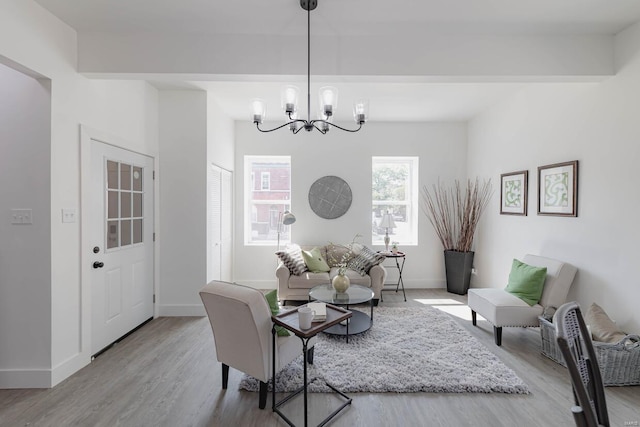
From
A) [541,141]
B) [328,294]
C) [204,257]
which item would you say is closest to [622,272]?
[541,141]

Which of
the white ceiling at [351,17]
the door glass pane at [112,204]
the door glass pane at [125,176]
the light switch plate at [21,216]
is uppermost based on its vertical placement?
the white ceiling at [351,17]

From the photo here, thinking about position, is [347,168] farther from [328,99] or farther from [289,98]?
[289,98]

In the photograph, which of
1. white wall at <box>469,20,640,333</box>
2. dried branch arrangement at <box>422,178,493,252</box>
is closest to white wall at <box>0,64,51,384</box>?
white wall at <box>469,20,640,333</box>

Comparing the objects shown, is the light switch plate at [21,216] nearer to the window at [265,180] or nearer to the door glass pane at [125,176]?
the door glass pane at [125,176]

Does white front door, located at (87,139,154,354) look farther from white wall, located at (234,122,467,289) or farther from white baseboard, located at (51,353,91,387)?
white wall, located at (234,122,467,289)

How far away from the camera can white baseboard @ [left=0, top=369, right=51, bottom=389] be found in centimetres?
214

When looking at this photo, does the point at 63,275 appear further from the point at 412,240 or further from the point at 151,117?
the point at 412,240

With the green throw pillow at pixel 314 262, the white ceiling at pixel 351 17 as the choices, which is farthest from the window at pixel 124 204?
the green throw pillow at pixel 314 262

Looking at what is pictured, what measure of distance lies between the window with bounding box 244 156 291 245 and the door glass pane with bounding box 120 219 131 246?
195cm

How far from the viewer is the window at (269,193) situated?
190 inches

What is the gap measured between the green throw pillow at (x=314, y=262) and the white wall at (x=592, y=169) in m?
2.53

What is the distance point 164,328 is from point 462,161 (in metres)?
5.00

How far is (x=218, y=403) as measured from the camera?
1.99 metres

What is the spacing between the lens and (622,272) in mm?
2357
